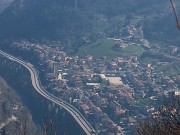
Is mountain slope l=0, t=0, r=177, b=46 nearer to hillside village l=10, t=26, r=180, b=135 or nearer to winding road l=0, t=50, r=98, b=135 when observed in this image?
hillside village l=10, t=26, r=180, b=135

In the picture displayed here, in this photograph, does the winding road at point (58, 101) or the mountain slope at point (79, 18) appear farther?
the mountain slope at point (79, 18)

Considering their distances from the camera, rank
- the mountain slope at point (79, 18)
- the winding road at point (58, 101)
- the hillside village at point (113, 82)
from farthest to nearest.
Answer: the mountain slope at point (79, 18)
the hillside village at point (113, 82)
the winding road at point (58, 101)

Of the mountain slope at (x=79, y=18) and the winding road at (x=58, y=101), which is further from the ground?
the mountain slope at (x=79, y=18)

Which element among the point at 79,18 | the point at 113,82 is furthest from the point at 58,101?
the point at 79,18

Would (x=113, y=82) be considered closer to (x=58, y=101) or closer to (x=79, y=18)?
(x=58, y=101)

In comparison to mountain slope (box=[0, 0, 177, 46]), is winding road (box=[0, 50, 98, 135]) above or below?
below

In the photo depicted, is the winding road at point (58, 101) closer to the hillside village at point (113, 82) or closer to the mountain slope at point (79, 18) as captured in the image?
the hillside village at point (113, 82)

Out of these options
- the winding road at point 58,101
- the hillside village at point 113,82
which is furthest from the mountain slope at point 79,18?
the winding road at point 58,101

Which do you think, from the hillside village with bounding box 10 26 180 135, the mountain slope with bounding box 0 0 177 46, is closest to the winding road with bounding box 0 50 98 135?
the hillside village with bounding box 10 26 180 135
